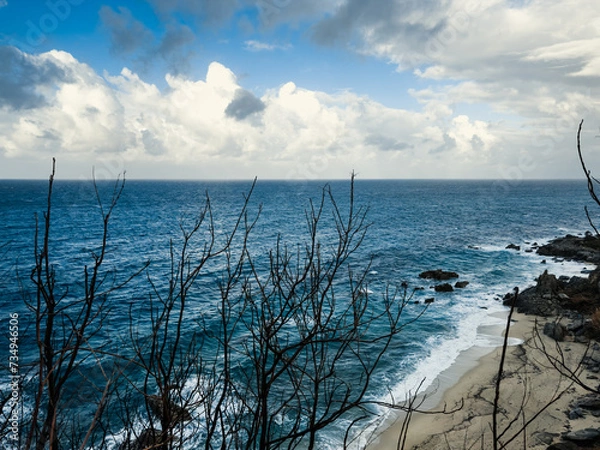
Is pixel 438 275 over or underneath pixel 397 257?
underneath

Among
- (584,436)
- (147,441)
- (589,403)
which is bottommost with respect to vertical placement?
(589,403)

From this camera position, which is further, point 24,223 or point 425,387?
point 24,223

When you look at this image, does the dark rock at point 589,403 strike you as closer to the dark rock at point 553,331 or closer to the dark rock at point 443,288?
the dark rock at point 553,331

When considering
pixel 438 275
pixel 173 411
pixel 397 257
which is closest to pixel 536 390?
pixel 173 411

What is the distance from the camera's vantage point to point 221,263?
39.0 metres

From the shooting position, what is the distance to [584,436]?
12.7 meters

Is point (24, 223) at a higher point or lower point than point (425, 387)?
higher

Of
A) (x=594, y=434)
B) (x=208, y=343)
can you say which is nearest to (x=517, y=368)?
(x=594, y=434)

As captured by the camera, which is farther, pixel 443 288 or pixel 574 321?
pixel 443 288

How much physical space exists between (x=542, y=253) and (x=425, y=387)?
36.8 meters

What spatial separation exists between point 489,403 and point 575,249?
40450mm

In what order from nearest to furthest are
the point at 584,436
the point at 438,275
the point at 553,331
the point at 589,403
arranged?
the point at 584,436
the point at 589,403
the point at 553,331
the point at 438,275

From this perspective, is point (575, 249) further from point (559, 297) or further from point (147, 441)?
point (147, 441)

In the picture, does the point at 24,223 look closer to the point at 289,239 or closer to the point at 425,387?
the point at 289,239
